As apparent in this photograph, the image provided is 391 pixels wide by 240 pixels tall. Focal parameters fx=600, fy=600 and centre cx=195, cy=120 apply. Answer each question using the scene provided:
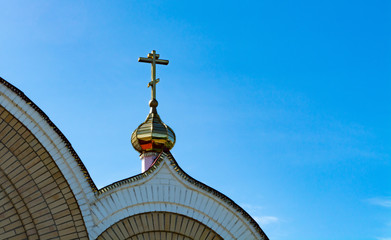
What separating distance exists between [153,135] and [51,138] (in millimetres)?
2328

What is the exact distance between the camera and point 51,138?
729 centimetres

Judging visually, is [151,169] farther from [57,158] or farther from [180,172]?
[57,158]

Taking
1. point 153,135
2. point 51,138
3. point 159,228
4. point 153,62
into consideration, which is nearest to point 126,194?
point 159,228

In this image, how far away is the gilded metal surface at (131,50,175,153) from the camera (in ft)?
30.8

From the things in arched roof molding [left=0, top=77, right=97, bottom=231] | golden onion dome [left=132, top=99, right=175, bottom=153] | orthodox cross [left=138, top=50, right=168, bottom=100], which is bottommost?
arched roof molding [left=0, top=77, right=97, bottom=231]

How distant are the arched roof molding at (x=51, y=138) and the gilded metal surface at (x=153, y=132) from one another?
2.08 meters

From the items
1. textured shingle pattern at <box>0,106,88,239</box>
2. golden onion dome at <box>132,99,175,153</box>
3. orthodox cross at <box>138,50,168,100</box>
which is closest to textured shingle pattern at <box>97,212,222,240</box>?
textured shingle pattern at <box>0,106,88,239</box>

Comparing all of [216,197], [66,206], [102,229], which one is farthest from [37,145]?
[216,197]

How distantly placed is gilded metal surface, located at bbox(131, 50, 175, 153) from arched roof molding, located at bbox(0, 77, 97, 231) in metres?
2.08

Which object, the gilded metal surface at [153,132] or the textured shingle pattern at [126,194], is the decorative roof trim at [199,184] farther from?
the gilded metal surface at [153,132]

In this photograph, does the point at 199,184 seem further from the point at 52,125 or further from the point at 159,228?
the point at 52,125

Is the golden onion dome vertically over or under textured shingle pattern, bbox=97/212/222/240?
over

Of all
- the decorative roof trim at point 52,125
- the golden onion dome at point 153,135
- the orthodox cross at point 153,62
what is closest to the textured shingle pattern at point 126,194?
the decorative roof trim at point 52,125

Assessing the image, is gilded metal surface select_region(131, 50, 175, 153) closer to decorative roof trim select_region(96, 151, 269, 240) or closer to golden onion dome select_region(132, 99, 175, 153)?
golden onion dome select_region(132, 99, 175, 153)
